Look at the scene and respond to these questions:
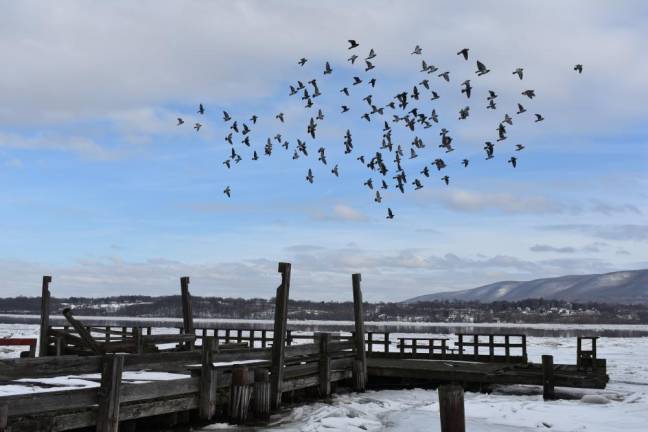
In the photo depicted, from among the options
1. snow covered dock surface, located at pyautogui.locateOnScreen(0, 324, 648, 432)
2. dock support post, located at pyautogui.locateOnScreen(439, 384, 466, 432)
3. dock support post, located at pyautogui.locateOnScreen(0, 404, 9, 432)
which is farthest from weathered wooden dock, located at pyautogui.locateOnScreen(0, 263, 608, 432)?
dock support post, located at pyautogui.locateOnScreen(439, 384, 466, 432)

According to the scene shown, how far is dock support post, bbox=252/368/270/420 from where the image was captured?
→ 16625 millimetres

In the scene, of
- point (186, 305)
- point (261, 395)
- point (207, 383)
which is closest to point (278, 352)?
point (261, 395)

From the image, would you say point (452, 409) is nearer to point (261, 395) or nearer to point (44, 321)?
point (261, 395)

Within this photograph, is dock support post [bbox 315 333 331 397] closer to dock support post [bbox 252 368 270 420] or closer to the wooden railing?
the wooden railing

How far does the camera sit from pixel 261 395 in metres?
16.7

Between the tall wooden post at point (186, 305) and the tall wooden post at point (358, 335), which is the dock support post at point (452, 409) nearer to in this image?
the tall wooden post at point (358, 335)

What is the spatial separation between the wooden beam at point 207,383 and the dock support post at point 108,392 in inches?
124

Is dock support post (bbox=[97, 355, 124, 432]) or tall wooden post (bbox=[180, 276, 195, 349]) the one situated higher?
tall wooden post (bbox=[180, 276, 195, 349])

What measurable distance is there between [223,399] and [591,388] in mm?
10844

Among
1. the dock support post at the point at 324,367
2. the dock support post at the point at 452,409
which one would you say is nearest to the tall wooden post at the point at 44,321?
the dock support post at the point at 324,367

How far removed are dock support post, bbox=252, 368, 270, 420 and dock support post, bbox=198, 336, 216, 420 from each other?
1.13 metres

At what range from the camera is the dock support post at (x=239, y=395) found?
1595cm

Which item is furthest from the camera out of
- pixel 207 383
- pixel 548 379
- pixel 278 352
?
pixel 548 379

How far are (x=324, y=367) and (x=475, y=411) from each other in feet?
15.8
